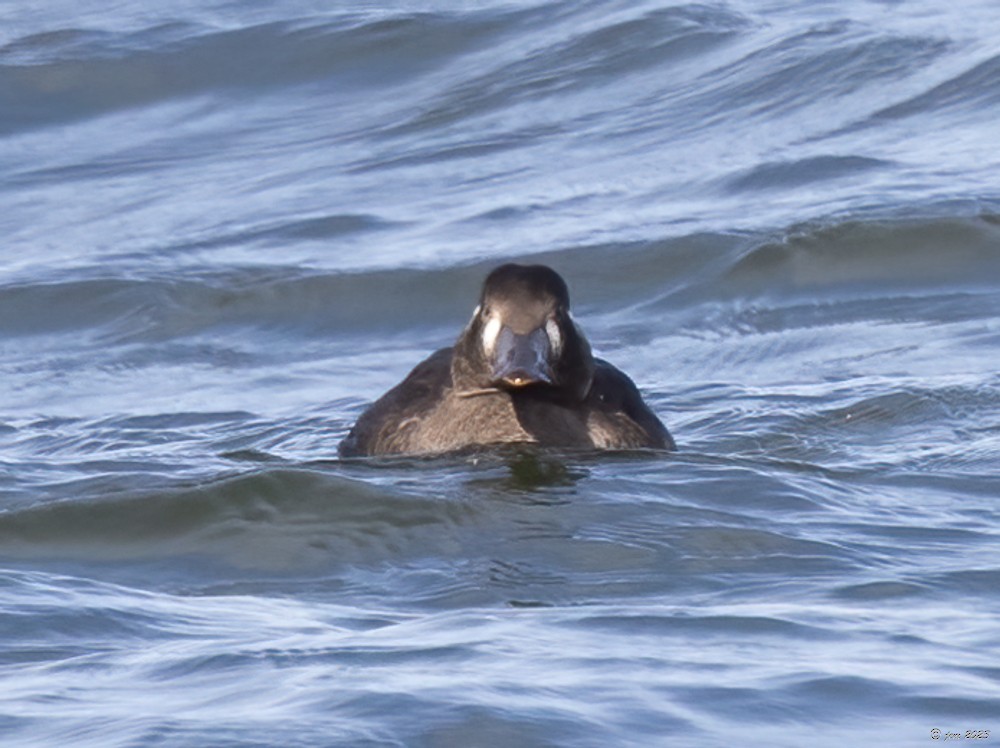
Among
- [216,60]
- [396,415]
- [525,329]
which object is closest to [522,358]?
[525,329]

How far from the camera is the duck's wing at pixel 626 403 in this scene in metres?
9.40

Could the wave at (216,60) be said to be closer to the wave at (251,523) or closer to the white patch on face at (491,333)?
the white patch on face at (491,333)

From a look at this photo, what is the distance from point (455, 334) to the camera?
12.8 m

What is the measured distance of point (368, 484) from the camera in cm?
877

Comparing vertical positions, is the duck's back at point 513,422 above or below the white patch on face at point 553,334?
below

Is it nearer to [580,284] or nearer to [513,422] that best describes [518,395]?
[513,422]

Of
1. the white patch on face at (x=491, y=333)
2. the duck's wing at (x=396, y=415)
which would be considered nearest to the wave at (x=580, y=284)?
the duck's wing at (x=396, y=415)

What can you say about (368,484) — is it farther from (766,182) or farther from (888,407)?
(766,182)

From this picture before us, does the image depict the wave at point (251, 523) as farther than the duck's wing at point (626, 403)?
No

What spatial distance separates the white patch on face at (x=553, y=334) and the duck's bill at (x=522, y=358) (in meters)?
0.02

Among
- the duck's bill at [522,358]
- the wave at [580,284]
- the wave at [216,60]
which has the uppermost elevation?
the wave at [216,60]

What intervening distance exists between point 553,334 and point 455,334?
3656 mm

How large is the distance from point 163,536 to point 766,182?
23.2 feet

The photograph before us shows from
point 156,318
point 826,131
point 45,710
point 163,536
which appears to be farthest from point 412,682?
point 826,131
